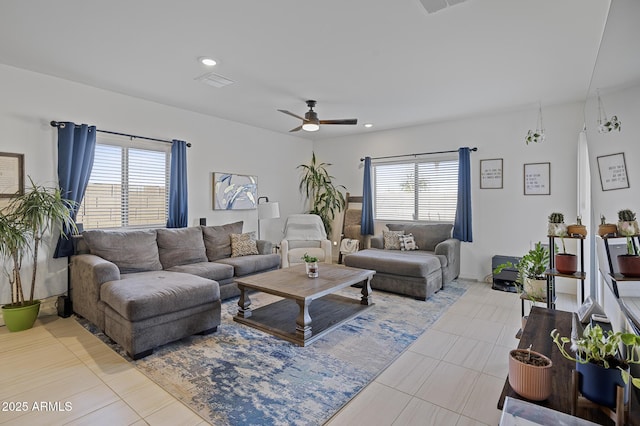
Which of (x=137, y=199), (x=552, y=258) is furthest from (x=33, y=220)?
(x=552, y=258)

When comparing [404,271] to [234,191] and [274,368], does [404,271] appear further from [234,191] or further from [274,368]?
[234,191]

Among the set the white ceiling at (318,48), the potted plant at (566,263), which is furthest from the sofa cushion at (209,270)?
the potted plant at (566,263)

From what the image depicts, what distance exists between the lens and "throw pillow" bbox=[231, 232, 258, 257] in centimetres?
468

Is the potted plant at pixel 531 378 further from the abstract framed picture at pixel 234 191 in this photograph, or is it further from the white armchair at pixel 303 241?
the abstract framed picture at pixel 234 191

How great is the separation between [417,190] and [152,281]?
4527 mm

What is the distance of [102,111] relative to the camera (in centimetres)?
395

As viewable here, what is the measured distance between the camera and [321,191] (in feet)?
22.9

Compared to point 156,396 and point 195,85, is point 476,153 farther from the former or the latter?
point 156,396

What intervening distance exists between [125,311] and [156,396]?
79 cm

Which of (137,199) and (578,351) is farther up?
(137,199)

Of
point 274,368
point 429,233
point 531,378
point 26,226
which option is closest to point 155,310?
point 274,368

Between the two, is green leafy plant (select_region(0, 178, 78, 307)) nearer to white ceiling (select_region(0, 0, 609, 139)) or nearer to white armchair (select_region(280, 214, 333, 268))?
white ceiling (select_region(0, 0, 609, 139))

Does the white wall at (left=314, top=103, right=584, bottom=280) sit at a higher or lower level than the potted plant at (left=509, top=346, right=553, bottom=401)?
higher

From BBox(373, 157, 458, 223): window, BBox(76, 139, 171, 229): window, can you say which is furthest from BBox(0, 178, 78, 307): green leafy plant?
BBox(373, 157, 458, 223): window
